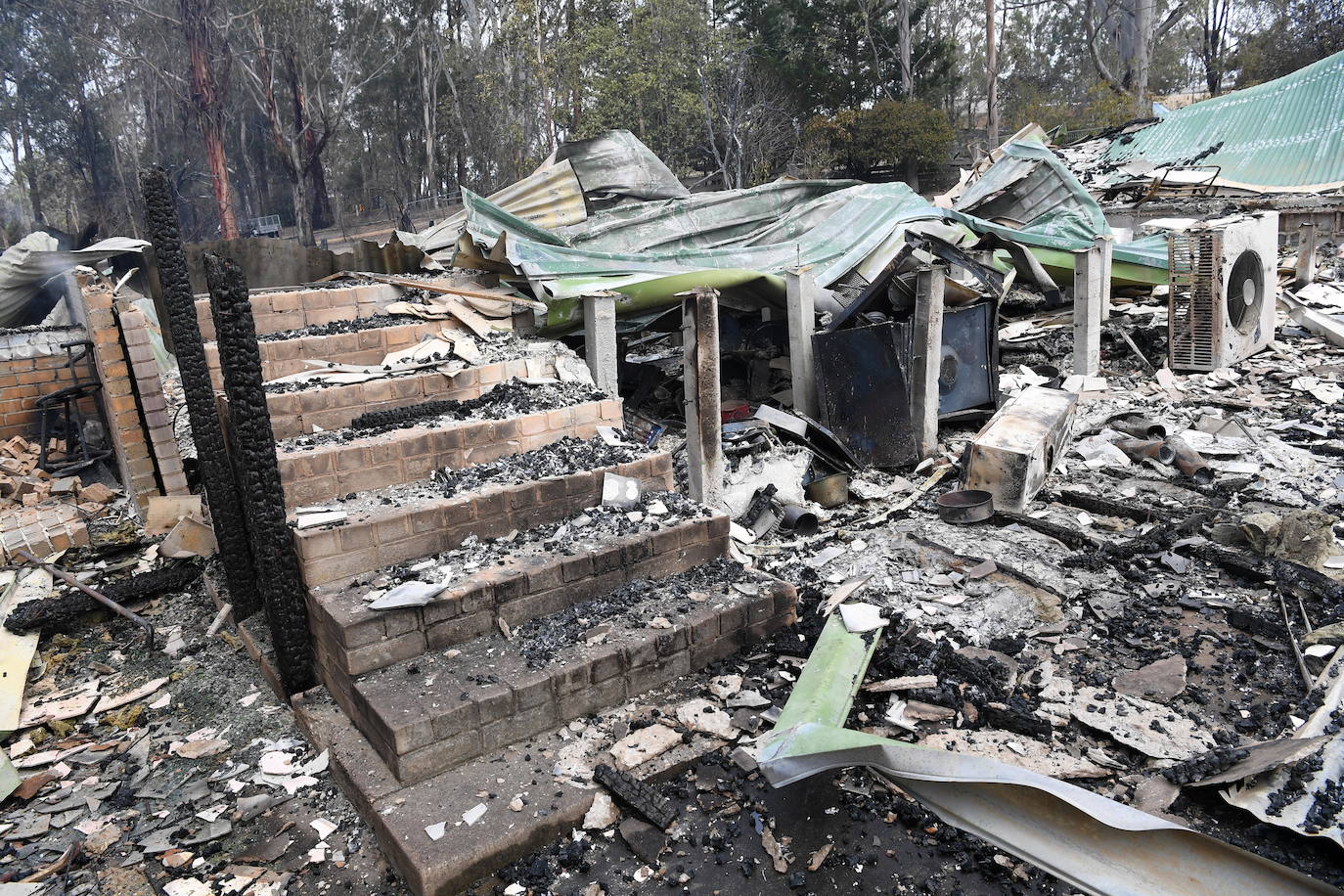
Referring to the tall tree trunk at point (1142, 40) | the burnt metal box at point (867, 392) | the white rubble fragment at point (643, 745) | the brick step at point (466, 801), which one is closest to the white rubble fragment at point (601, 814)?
the brick step at point (466, 801)

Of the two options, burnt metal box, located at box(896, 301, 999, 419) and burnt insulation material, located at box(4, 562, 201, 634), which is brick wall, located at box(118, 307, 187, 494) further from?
burnt metal box, located at box(896, 301, 999, 419)

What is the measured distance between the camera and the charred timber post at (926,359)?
695 centimetres

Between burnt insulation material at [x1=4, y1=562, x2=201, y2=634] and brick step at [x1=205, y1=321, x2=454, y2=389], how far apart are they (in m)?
1.19

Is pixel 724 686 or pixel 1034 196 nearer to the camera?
pixel 724 686

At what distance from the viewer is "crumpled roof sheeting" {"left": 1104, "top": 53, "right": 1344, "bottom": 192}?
1454 cm

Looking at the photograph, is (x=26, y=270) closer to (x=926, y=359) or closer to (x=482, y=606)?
(x=482, y=606)

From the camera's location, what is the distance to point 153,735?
3.69 meters

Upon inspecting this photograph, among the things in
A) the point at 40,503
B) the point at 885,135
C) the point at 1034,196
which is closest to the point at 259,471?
the point at 40,503

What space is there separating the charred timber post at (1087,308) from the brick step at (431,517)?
5.67 meters

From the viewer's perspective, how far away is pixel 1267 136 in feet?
50.7

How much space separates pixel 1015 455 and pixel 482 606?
3.84 meters

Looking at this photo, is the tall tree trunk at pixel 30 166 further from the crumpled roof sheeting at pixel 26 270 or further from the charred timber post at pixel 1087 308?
the charred timber post at pixel 1087 308

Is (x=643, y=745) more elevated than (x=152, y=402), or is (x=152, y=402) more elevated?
(x=152, y=402)

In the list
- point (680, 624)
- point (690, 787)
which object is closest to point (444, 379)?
point (680, 624)
